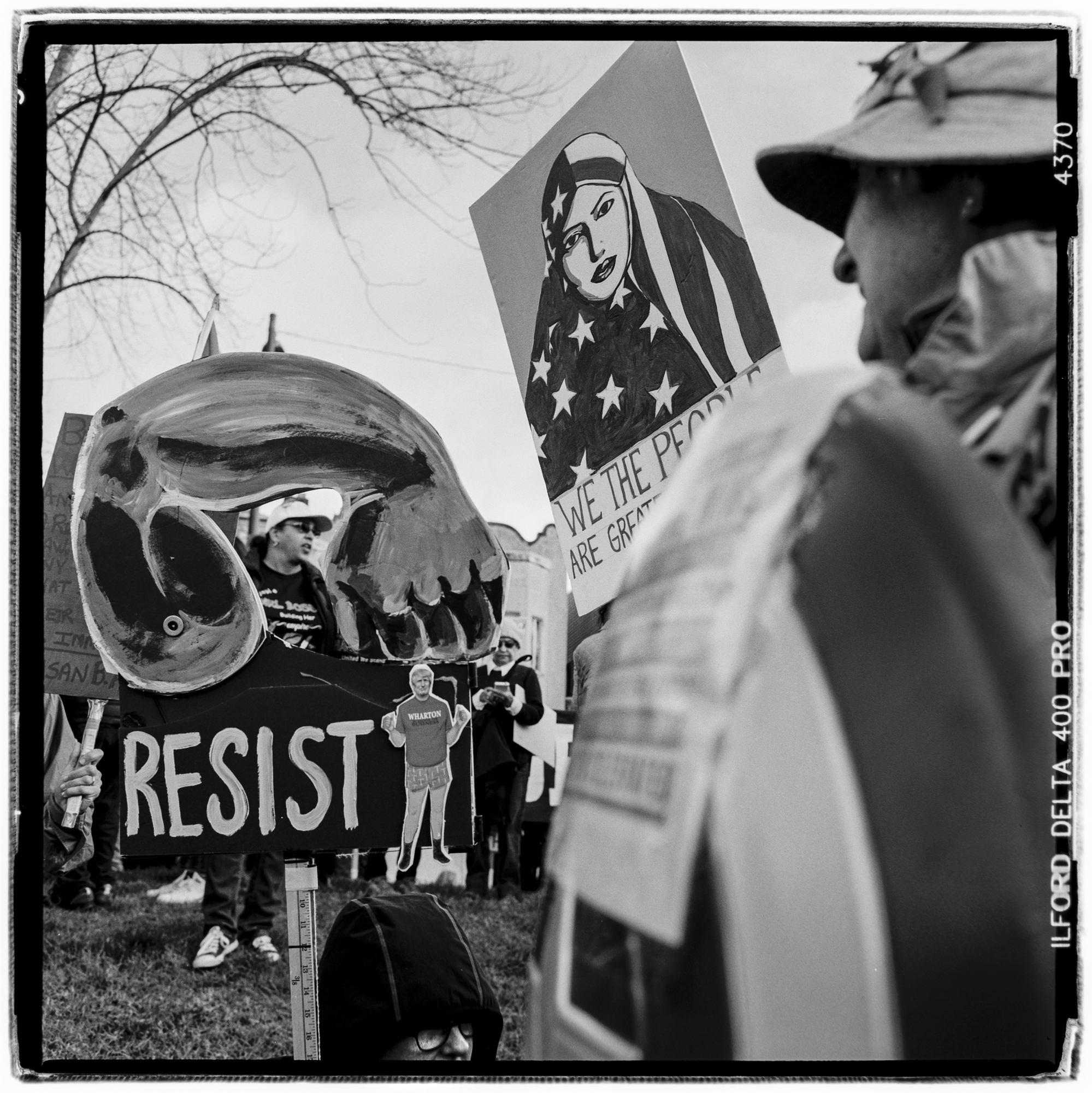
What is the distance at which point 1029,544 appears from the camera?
0.98 metres

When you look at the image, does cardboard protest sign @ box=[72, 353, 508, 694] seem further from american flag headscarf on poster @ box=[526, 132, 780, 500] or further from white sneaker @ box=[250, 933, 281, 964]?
white sneaker @ box=[250, 933, 281, 964]

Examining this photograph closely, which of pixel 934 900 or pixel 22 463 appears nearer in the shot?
pixel 934 900

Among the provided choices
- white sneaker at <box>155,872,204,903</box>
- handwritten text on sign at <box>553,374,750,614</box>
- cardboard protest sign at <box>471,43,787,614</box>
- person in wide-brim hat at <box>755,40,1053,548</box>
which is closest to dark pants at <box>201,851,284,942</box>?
white sneaker at <box>155,872,204,903</box>

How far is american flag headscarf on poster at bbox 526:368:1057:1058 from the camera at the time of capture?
0.87 meters

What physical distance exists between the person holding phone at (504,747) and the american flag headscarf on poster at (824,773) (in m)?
3.91

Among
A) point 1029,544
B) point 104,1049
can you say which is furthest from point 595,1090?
point 104,1049

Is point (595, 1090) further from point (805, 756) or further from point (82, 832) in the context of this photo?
point (82, 832)

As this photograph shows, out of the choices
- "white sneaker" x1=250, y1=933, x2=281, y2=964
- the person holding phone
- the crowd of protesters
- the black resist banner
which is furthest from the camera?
the person holding phone

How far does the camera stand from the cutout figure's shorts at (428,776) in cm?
274

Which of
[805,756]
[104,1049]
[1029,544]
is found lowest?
[104,1049]

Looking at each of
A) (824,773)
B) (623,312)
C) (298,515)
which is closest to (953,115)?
(824,773)

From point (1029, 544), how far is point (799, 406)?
22 cm

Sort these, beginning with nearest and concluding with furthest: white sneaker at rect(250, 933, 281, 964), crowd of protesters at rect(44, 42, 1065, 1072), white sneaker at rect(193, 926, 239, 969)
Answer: crowd of protesters at rect(44, 42, 1065, 1072), white sneaker at rect(193, 926, 239, 969), white sneaker at rect(250, 933, 281, 964)

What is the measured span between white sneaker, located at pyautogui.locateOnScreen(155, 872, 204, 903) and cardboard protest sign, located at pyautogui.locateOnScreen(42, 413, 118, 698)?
2.31 meters
